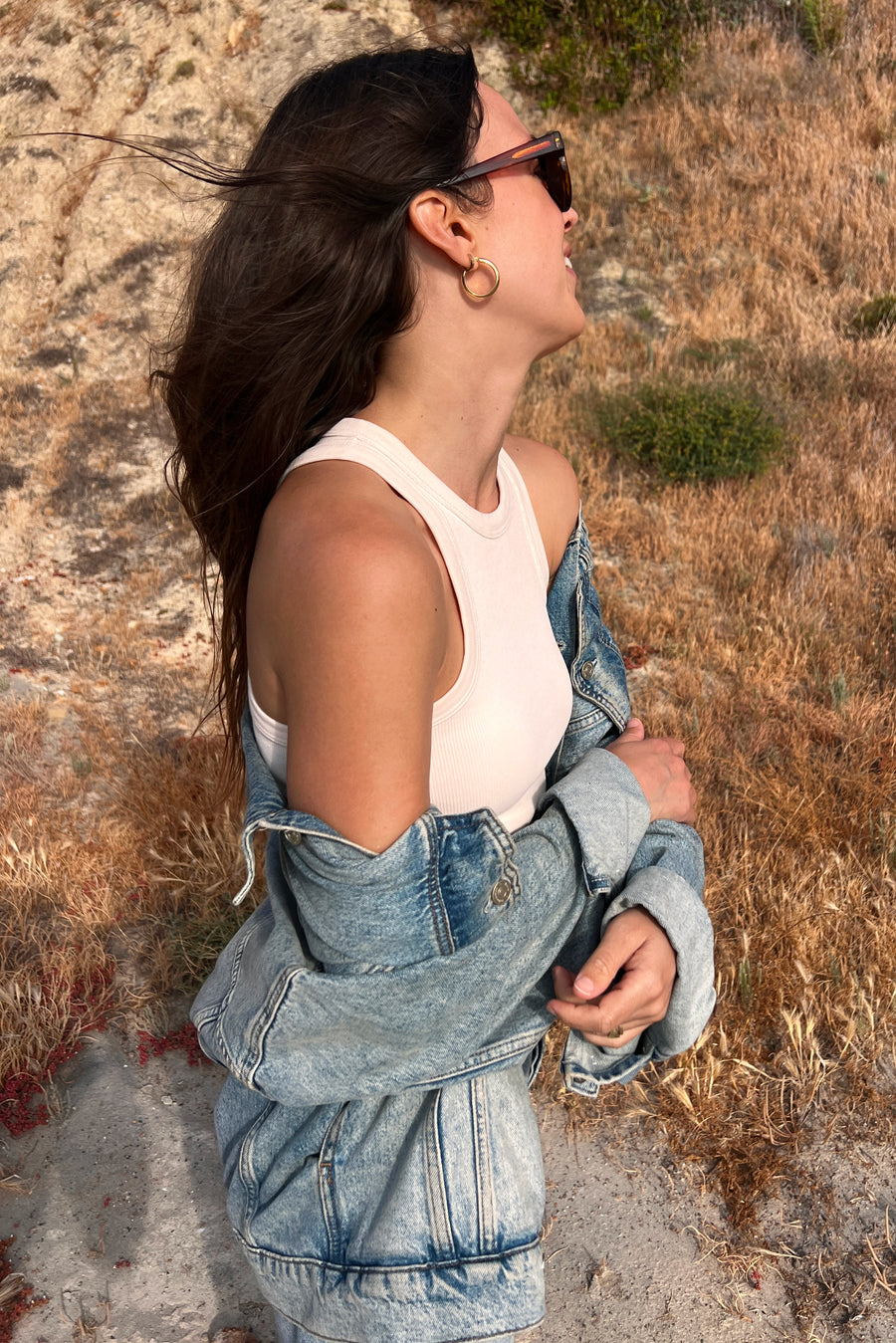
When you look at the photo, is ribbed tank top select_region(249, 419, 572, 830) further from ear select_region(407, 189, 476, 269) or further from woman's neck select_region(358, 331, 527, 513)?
ear select_region(407, 189, 476, 269)

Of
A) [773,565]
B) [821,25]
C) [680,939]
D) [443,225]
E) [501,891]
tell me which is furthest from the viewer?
[821,25]

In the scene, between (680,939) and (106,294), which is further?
(106,294)

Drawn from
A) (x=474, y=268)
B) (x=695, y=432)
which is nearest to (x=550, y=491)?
(x=474, y=268)

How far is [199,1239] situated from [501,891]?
1.67m

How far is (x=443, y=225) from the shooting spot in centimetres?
155

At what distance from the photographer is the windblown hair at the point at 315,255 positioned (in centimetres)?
151

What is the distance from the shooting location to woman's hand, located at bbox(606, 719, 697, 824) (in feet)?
5.57

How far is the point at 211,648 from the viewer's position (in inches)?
188

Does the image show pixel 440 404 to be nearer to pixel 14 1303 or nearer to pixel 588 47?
pixel 14 1303

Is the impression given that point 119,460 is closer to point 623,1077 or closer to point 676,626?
point 676,626

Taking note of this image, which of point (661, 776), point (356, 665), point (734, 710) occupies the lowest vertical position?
point (734, 710)

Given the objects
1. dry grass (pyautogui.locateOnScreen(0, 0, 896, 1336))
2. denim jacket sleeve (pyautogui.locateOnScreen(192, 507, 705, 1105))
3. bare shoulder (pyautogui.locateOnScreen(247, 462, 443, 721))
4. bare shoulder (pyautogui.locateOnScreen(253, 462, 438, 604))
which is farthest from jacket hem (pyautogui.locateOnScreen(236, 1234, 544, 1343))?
dry grass (pyautogui.locateOnScreen(0, 0, 896, 1336))

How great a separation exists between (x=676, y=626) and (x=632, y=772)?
111 inches

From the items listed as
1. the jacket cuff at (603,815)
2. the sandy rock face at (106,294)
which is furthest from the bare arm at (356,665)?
the sandy rock face at (106,294)
